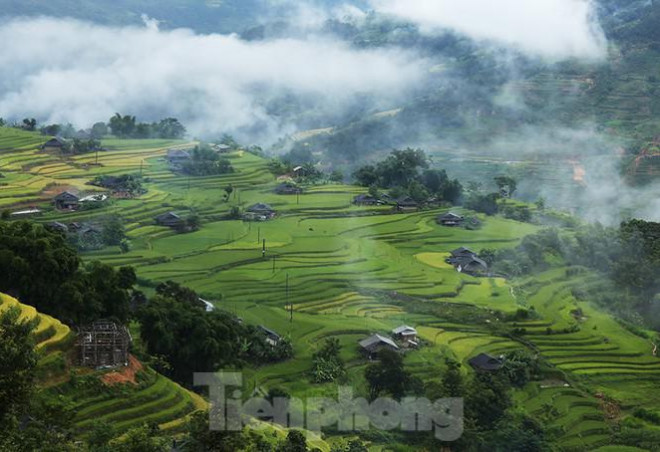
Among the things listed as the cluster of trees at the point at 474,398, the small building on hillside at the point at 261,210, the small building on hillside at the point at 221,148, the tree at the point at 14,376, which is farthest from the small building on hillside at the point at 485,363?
the small building on hillside at the point at 221,148

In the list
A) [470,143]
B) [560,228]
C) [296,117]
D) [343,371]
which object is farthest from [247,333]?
[296,117]

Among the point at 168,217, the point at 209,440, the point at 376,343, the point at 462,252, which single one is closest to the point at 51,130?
the point at 168,217

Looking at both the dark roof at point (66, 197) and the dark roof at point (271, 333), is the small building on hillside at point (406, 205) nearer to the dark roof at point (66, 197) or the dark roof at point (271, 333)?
the dark roof at point (66, 197)

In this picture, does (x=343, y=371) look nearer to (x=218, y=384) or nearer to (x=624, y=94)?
(x=218, y=384)

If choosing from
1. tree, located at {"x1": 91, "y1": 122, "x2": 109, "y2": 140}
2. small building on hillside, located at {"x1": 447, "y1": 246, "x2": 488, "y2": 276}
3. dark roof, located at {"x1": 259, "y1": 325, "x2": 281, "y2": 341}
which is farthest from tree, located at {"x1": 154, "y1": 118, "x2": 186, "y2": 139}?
dark roof, located at {"x1": 259, "y1": 325, "x2": 281, "y2": 341}

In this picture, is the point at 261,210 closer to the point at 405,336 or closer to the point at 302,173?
the point at 302,173
